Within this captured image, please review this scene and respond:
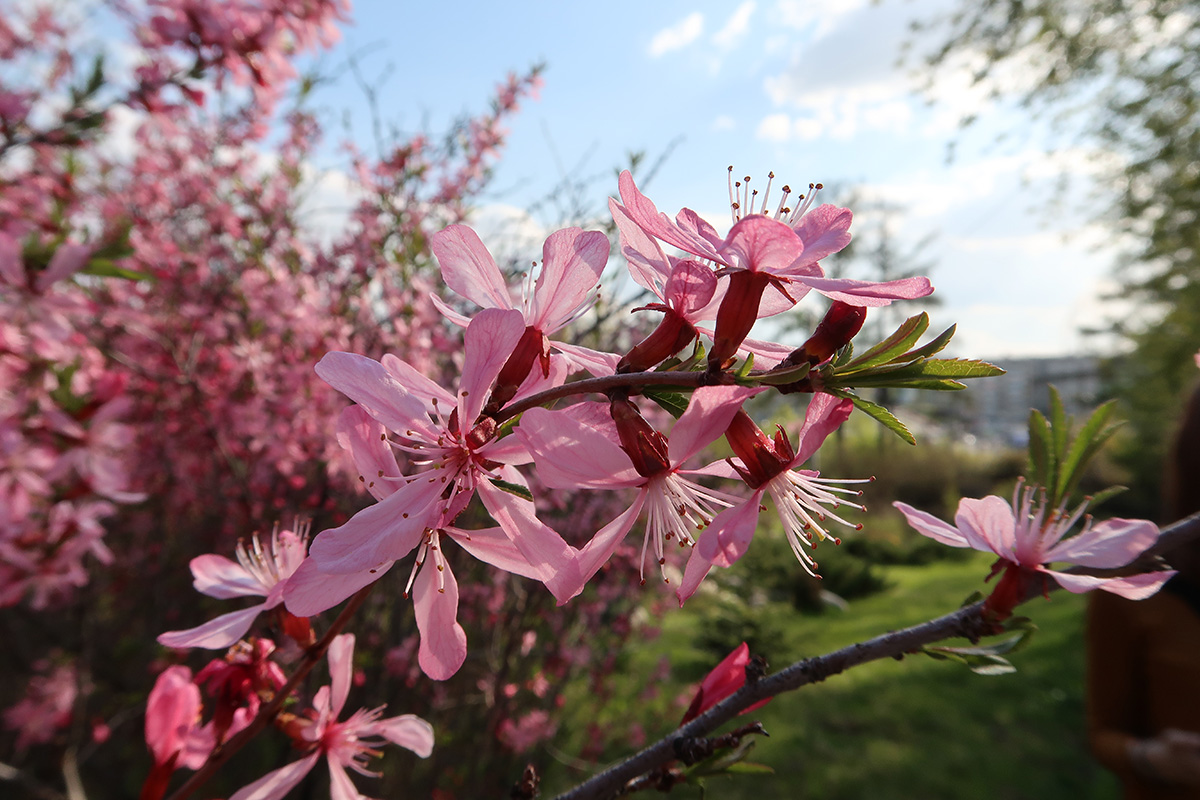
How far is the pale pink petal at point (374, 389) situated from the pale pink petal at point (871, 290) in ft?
1.58

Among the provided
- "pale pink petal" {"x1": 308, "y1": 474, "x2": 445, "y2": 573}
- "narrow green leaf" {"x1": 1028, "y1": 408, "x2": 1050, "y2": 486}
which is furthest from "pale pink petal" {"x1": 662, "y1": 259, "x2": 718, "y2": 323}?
"narrow green leaf" {"x1": 1028, "y1": 408, "x2": 1050, "y2": 486}

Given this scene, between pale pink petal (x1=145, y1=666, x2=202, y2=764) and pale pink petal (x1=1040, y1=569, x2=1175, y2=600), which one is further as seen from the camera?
pale pink petal (x1=145, y1=666, x2=202, y2=764)

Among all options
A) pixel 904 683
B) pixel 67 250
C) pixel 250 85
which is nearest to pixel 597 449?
pixel 67 250

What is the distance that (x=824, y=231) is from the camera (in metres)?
0.77

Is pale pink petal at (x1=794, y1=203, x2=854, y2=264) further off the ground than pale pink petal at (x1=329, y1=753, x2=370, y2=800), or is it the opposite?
pale pink petal at (x1=794, y1=203, x2=854, y2=264)

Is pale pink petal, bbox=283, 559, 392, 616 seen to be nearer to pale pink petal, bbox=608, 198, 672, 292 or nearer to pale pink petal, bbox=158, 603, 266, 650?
pale pink petal, bbox=158, 603, 266, 650

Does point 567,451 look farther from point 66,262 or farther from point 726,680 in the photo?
point 66,262

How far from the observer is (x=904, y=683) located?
22.5 feet

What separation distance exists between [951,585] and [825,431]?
36.3 ft

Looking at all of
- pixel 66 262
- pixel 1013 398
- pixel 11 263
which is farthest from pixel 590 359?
pixel 1013 398

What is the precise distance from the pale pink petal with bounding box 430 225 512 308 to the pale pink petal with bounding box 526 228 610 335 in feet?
0.20

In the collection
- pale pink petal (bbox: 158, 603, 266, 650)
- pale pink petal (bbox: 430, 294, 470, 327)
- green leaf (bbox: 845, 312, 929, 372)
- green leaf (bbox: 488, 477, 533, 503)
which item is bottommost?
pale pink petal (bbox: 158, 603, 266, 650)

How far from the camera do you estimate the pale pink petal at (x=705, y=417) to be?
0.66 meters

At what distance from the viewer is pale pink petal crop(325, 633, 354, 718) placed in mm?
992
